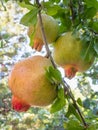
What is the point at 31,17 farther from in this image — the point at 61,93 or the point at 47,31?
the point at 61,93

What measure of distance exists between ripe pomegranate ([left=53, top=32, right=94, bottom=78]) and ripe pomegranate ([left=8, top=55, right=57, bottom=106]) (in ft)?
0.47

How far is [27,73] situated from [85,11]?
0.32 m

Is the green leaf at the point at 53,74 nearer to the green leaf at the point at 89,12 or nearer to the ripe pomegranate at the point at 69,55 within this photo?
the ripe pomegranate at the point at 69,55

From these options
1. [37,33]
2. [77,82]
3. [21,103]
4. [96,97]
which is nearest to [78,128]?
[21,103]

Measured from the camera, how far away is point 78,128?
867mm

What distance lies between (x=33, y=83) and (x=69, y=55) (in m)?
0.21

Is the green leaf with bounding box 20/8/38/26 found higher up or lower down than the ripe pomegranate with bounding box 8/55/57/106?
higher up

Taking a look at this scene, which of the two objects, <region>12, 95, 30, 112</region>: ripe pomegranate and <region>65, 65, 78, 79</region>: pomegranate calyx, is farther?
<region>65, 65, 78, 79</region>: pomegranate calyx

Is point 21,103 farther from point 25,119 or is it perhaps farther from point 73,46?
point 25,119

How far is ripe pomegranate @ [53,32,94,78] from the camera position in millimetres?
965

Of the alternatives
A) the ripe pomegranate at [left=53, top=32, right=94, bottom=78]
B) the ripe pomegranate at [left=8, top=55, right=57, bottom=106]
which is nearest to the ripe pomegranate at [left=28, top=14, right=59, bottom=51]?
the ripe pomegranate at [left=53, top=32, right=94, bottom=78]

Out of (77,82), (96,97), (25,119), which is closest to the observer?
(96,97)

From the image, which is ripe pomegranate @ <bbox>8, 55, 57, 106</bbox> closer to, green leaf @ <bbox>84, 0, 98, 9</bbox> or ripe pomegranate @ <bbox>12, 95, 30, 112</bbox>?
ripe pomegranate @ <bbox>12, 95, 30, 112</bbox>

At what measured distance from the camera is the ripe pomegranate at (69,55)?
3.17 ft
